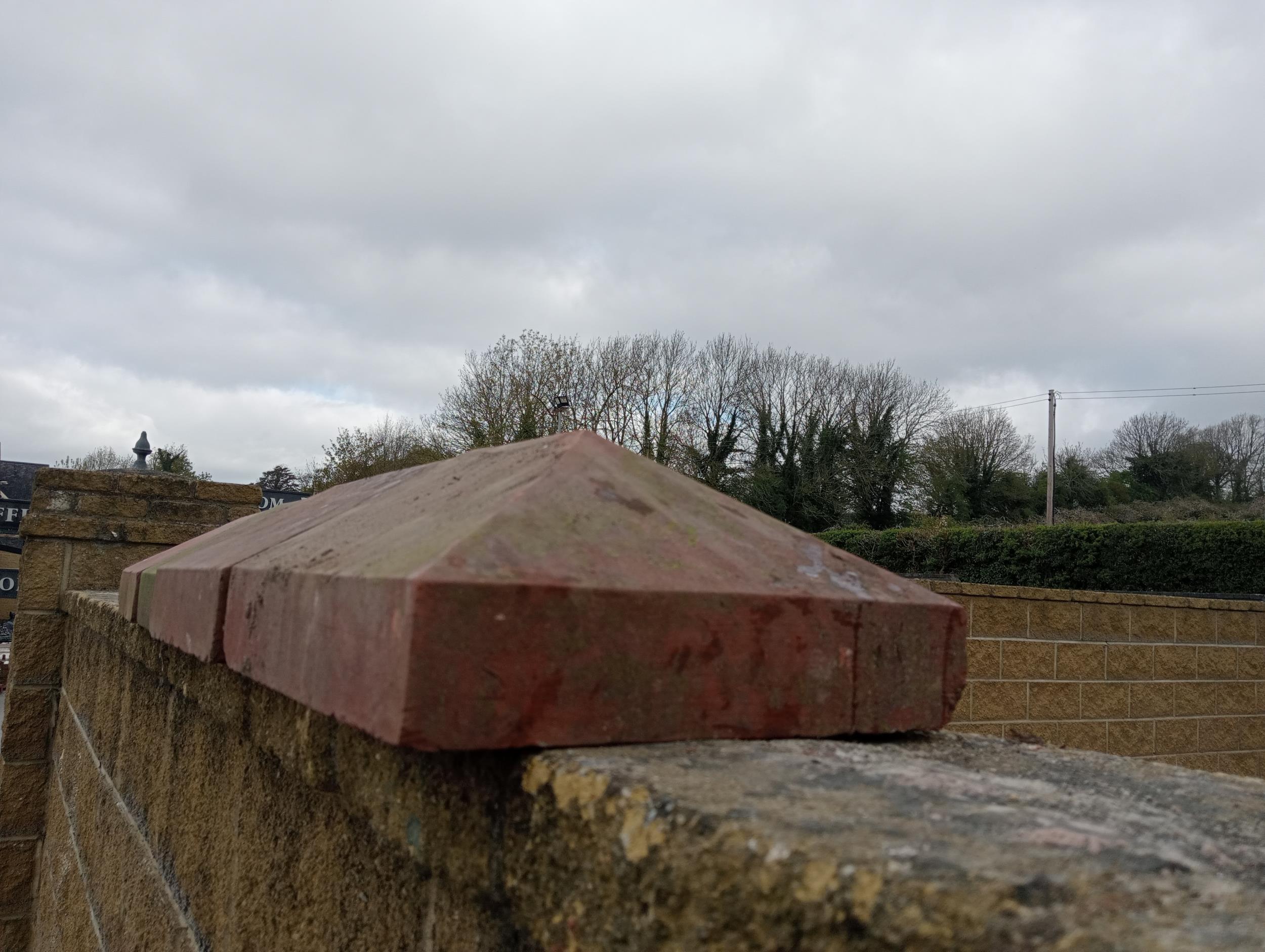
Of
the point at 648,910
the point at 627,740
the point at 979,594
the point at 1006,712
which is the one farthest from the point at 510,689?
the point at 1006,712

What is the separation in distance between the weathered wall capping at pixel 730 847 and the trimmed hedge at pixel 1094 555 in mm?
12810

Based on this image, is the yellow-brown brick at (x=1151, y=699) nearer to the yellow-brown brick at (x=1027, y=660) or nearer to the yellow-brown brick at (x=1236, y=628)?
the yellow-brown brick at (x=1236, y=628)

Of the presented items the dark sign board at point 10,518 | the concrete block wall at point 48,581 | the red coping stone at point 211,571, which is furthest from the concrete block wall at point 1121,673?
the dark sign board at point 10,518

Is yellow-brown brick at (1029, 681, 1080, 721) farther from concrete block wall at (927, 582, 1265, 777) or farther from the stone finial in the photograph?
the stone finial

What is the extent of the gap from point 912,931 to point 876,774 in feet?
0.95

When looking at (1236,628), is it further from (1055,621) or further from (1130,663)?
(1055,621)

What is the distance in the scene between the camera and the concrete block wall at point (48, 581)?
4219 mm

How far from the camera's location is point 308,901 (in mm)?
1231

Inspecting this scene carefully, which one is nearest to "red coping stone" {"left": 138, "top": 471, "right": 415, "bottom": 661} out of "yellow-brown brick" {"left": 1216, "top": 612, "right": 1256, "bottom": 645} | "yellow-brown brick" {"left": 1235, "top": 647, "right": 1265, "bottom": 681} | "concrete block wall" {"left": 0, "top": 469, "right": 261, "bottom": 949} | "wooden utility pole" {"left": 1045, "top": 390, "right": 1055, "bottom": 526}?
"concrete block wall" {"left": 0, "top": 469, "right": 261, "bottom": 949}

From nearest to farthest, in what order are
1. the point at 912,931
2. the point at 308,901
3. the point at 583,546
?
the point at 912,931 → the point at 583,546 → the point at 308,901

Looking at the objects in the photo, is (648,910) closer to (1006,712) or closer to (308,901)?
(308,901)

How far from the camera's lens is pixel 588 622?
2.72 feet

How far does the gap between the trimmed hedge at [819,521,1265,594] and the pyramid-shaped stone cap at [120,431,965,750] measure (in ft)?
41.9

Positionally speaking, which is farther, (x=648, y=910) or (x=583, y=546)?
(x=583, y=546)
